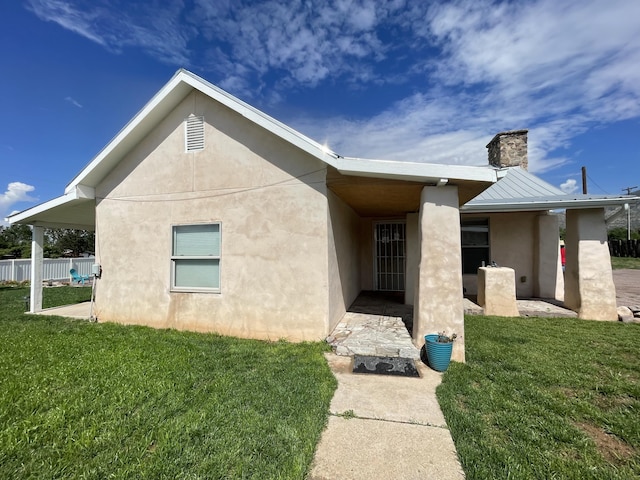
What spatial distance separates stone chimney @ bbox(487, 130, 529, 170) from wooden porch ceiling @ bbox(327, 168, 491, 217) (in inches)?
208

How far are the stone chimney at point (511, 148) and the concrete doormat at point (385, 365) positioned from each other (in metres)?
9.28

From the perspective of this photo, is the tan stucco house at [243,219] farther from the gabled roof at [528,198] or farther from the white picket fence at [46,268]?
the white picket fence at [46,268]

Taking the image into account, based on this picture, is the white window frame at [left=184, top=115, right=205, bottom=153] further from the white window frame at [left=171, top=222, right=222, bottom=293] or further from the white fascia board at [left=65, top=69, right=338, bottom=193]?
the white window frame at [left=171, top=222, right=222, bottom=293]

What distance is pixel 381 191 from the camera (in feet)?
20.3

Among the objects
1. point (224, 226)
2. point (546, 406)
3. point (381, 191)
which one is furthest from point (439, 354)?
point (224, 226)

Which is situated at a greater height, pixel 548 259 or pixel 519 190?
pixel 519 190

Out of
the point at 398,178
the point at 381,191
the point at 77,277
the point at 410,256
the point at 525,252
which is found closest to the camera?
the point at 398,178

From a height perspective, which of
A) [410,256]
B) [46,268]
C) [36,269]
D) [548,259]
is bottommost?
[46,268]

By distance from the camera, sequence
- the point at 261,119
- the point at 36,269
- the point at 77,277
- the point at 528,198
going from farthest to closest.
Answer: the point at 77,277, the point at 36,269, the point at 528,198, the point at 261,119

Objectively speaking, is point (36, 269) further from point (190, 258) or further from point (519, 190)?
point (519, 190)

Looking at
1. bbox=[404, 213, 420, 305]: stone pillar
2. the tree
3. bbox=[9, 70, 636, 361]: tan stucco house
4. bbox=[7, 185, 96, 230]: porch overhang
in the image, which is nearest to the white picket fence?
bbox=[7, 185, 96, 230]: porch overhang

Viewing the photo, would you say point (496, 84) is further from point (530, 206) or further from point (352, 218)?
point (352, 218)

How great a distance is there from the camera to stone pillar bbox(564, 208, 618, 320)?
7.22 metres

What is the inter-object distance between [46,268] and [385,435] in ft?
73.0
